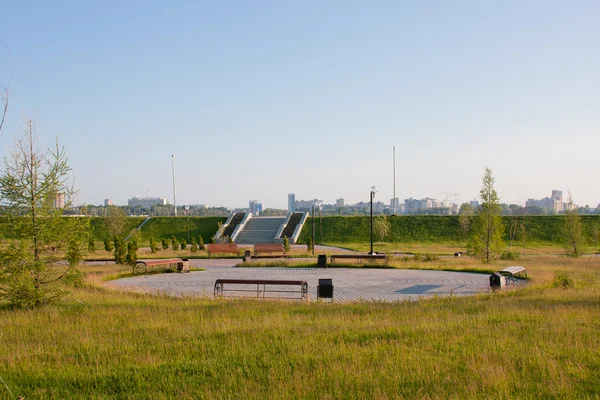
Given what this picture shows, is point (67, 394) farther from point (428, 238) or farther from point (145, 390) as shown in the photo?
point (428, 238)

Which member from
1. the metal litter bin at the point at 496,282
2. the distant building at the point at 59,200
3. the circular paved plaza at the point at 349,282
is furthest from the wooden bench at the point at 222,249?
the distant building at the point at 59,200

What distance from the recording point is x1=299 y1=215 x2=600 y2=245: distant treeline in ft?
152

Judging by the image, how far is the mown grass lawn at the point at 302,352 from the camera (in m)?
4.79

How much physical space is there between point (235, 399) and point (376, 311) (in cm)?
552

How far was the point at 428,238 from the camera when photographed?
4675 centimetres

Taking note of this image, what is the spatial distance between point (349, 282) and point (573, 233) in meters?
21.4

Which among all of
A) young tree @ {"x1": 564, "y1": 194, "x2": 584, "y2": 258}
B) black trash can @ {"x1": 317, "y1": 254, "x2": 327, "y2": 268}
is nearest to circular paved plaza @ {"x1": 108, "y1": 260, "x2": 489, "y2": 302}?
black trash can @ {"x1": 317, "y1": 254, "x2": 327, "y2": 268}

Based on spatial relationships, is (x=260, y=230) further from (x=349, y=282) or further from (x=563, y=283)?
(x=563, y=283)

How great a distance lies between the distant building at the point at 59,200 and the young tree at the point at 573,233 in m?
31.0

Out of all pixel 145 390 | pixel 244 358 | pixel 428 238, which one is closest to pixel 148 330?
pixel 244 358

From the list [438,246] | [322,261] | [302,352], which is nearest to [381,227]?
[438,246]

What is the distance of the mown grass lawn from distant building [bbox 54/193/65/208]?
7.26 ft

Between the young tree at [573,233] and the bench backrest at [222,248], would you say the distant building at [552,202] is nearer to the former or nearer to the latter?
the young tree at [573,233]

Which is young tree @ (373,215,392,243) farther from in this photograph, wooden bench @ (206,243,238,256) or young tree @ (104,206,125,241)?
young tree @ (104,206,125,241)
